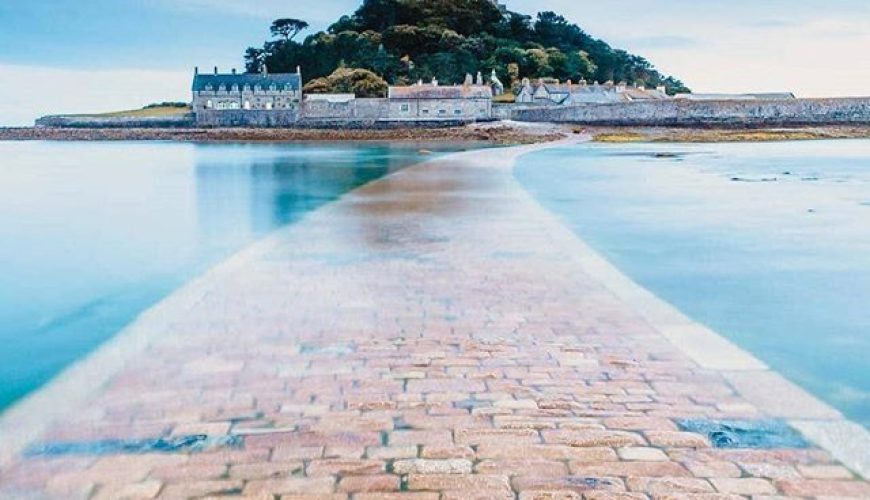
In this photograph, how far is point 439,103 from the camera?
Answer: 61.8 metres

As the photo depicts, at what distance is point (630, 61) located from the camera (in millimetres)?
94125

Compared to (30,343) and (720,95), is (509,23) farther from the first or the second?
(30,343)

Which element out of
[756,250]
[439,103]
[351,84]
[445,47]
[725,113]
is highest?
[445,47]

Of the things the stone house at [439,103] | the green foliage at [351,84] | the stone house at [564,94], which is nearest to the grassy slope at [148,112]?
the green foliage at [351,84]

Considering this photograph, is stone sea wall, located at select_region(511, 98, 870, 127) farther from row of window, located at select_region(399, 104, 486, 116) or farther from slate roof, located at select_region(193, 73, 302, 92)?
slate roof, located at select_region(193, 73, 302, 92)

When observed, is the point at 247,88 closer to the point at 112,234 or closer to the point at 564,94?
the point at 564,94

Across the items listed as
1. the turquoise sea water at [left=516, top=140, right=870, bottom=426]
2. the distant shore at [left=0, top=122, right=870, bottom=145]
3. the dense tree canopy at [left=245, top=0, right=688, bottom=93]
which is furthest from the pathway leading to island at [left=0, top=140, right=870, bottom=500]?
the dense tree canopy at [left=245, top=0, right=688, bottom=93]

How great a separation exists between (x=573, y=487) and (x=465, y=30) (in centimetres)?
8415

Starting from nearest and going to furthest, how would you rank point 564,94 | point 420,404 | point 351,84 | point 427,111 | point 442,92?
point 420,404 < point 427,111 < point 442,92 < point 564,94 < point 351,84

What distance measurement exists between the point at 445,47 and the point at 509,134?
3172 cm

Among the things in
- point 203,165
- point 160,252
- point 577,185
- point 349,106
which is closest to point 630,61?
point 349,106

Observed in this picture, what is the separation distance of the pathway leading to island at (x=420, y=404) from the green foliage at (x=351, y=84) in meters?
60.8

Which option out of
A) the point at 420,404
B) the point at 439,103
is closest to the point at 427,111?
the point at 439,103

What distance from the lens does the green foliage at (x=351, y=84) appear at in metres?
66.8
